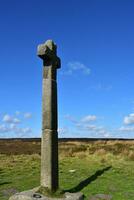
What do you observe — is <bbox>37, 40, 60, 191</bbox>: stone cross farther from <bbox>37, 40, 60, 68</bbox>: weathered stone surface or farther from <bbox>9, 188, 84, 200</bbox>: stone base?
<bbox>9, 188, 84, 200</bbox>: stone base

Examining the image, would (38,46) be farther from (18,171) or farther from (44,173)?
(18,171)

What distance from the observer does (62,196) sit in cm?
1122

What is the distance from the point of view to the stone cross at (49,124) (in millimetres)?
11734

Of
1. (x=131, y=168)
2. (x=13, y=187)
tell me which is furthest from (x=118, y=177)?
(x=13, y=187)

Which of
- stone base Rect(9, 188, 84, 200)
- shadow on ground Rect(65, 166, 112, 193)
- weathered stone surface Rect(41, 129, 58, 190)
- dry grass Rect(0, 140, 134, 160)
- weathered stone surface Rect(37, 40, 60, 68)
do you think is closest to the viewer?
stone base Rect(9, 188, 84, 200)

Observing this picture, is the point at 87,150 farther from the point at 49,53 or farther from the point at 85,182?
the point at 49,53

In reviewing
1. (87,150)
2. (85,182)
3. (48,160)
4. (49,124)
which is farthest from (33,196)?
(87,150)

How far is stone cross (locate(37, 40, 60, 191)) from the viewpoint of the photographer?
38.5ft

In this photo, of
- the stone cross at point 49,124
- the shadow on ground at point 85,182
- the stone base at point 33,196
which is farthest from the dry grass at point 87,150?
the stone base at point 33,196

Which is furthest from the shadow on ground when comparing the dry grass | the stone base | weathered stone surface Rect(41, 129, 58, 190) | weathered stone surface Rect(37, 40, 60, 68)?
the dry grass

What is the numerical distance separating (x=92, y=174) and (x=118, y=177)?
1602mm

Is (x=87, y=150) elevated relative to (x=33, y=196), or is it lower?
elevated

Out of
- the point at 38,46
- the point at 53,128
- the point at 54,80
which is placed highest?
the point at 38,46

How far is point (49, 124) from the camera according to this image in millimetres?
11789
